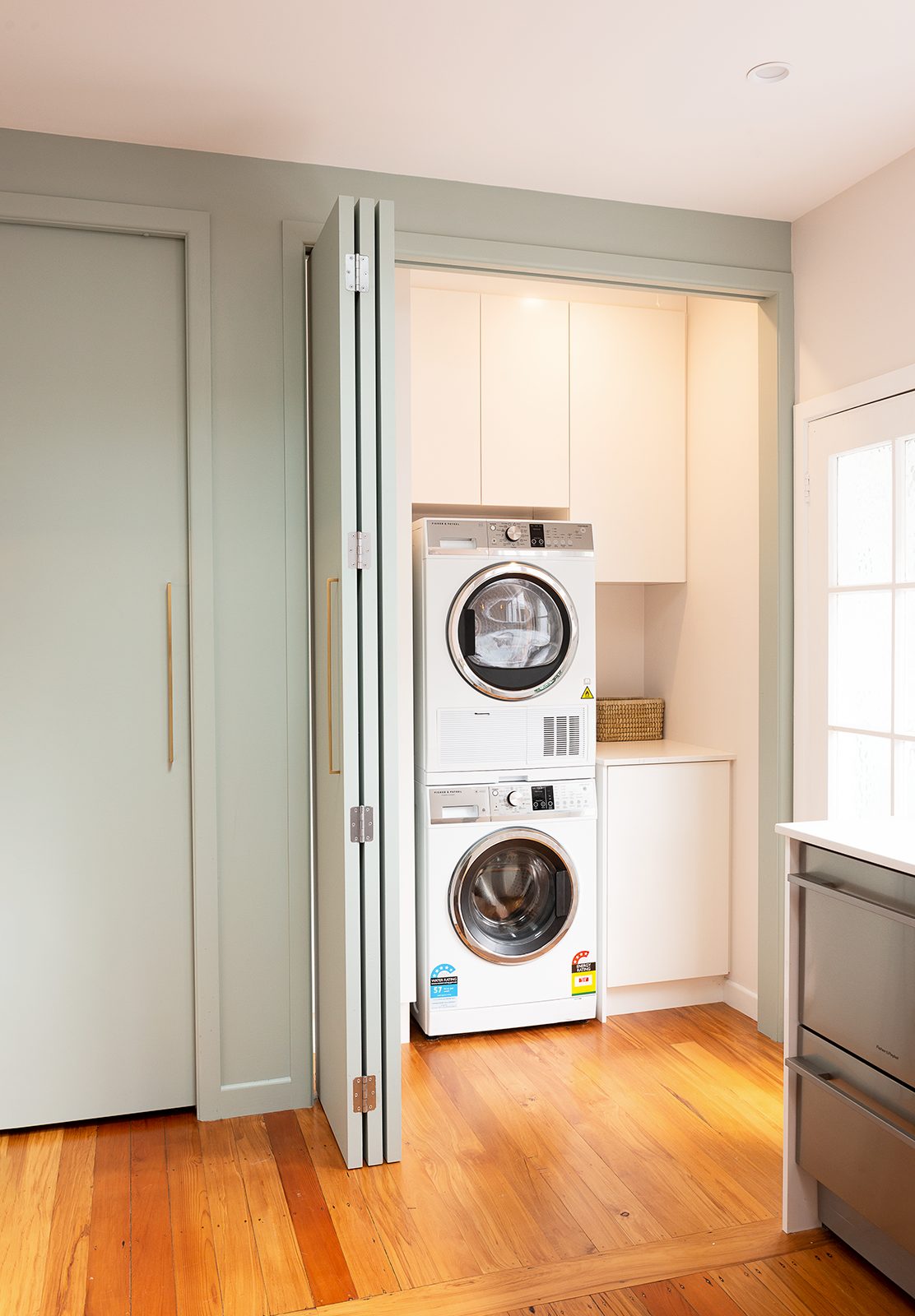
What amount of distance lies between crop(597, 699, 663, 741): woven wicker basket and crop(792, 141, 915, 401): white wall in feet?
4.39

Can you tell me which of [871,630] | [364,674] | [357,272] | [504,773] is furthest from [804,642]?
[357,272]

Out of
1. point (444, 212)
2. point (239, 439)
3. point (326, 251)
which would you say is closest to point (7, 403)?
point (239, 439)

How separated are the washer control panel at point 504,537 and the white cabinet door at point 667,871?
0.80 meters

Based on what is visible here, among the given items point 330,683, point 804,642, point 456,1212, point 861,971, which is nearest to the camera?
point 861,971

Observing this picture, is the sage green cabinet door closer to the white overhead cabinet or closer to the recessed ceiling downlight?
the white overhead cabinet

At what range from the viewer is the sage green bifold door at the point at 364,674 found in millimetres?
2432

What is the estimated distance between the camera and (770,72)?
235cm

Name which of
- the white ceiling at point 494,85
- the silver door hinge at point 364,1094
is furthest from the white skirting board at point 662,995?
the white ceiling at point 494,85

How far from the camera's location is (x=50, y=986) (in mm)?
2695

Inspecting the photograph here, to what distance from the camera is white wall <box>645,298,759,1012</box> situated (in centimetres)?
348

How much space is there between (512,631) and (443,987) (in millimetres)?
1202

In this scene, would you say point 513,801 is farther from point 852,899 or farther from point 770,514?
point 852,899

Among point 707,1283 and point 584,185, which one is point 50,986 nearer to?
point 707,1283

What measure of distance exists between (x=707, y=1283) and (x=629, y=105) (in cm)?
269
